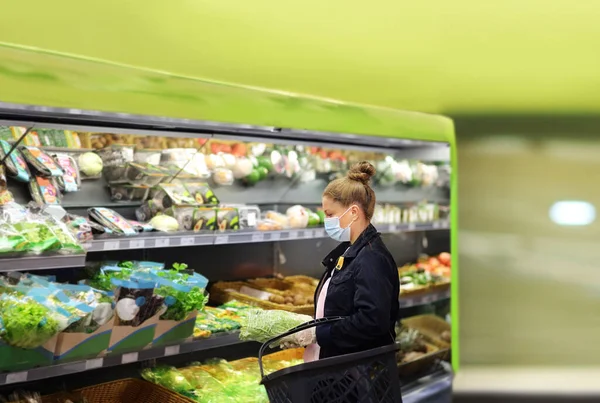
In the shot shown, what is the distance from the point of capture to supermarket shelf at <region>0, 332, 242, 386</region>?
2605mm

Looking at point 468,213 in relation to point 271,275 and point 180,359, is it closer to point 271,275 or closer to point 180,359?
point 271,275

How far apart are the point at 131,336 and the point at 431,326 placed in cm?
304

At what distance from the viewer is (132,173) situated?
11.3ft

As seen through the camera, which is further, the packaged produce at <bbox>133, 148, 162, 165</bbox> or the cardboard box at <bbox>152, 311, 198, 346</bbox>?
the packaged produce at <bbox>133, 148, 162, 165</bbox>

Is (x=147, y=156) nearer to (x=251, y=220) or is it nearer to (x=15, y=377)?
(x=251, y=220)

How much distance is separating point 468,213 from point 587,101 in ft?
5.16

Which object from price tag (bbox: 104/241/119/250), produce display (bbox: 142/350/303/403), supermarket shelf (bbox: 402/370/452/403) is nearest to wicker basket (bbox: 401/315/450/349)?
supermarket shelf (bbox: 402/370/452/403)

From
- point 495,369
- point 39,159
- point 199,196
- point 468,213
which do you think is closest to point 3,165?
point 39,159

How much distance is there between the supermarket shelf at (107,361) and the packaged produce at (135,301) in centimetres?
16

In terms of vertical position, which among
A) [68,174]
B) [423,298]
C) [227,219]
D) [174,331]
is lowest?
[423,298]

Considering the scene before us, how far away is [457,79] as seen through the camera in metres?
5.94

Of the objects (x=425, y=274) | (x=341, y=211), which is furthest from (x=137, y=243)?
(x=425, y=274)

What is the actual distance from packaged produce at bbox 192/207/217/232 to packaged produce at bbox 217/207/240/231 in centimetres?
3

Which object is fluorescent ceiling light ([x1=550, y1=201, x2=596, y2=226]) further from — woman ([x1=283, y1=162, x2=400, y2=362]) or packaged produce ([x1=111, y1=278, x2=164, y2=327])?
packaged produce ([x1=111, y1=278, x2=164, y2=327])
